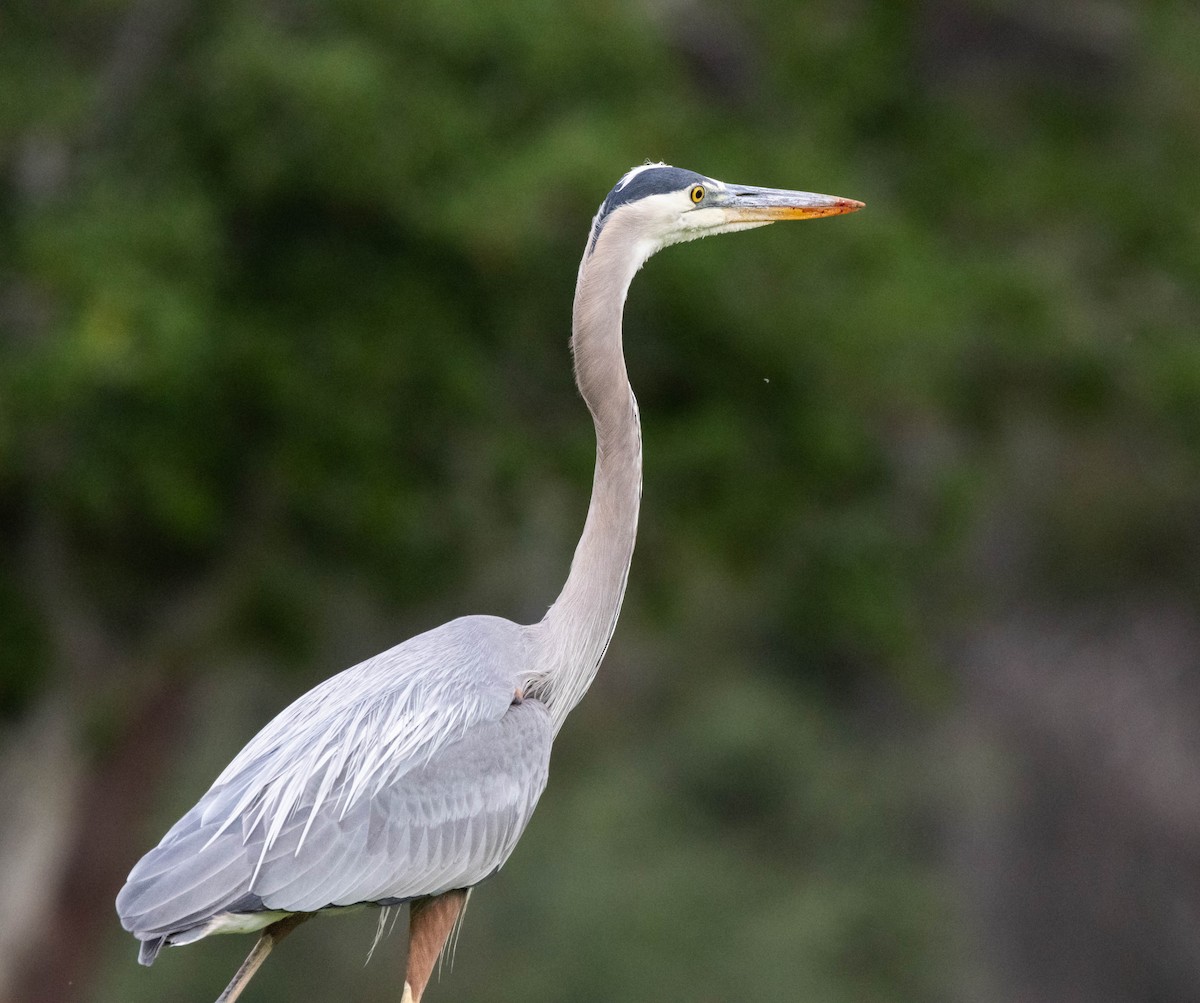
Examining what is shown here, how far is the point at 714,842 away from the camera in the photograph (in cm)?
1748

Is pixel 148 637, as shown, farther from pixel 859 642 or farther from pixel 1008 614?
Answer: pixel 1008 614

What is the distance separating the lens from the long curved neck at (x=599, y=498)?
459 centimetres

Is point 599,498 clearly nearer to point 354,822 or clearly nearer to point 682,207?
point 682,207

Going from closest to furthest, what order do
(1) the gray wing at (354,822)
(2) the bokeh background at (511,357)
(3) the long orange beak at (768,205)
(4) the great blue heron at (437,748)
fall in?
(1) the gray wing at (354,822) → (4) the great blue heron at (437,748) → (3) the long orange beak at (768,205) → (2) the bokeh background at (511,357)

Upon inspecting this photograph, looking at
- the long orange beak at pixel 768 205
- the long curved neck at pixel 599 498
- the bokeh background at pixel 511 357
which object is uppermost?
the long orange beak at pixel 768 205

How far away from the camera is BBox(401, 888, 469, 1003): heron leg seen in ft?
15.0

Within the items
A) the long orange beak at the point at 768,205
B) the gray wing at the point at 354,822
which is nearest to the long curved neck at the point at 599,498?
the gray wing at the point at 354,822

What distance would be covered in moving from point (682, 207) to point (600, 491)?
0.74 metres

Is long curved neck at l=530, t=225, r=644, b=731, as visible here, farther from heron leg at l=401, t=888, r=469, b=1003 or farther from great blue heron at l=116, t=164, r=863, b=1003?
heron leg at l=401, t=888, r=469, b=1003

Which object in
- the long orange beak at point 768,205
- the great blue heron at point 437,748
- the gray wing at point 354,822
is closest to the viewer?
the gray wing at point 354,822

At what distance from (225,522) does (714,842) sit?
8927mm

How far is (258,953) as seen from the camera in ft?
14.3

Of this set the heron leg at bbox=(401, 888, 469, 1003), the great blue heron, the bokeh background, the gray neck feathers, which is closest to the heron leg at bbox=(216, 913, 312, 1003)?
the great blue heron

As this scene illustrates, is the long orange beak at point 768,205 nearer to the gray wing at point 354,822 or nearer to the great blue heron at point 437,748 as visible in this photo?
the great blue heron at point 437,748
